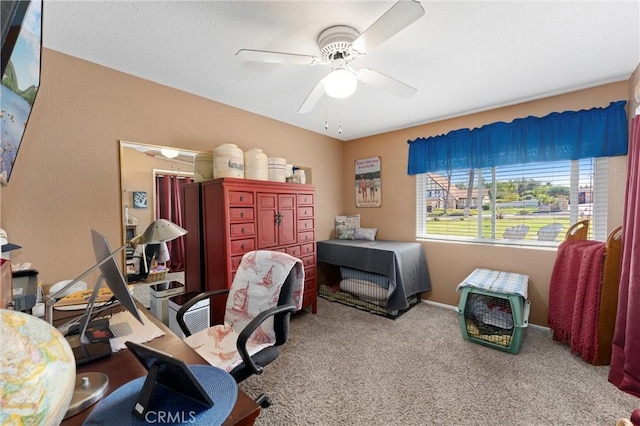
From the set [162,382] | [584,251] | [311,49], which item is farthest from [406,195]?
[162,382]

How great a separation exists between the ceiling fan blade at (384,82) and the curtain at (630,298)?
1.56 m

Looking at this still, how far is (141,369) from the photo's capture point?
3.06ft

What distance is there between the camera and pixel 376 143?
3.90 metres

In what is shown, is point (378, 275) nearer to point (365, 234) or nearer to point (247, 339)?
point (365, 234)

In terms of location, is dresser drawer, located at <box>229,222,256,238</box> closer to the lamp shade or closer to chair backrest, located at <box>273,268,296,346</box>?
chair backrest, located at <box>273,268,296,346</box>

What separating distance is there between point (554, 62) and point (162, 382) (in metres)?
3.08

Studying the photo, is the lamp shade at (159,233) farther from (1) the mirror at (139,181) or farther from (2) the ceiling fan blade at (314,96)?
(2) the ceiling fan blade at (314,96)

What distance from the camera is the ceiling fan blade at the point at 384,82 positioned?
1703mm

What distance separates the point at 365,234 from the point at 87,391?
333 centimetres

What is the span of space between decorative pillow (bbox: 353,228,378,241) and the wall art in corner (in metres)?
0.40

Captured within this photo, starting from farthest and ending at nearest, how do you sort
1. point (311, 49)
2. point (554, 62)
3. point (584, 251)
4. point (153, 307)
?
1. point (153, 307)
2. point (584, 251)
3. point (554, 62)
4. point (311, 49)

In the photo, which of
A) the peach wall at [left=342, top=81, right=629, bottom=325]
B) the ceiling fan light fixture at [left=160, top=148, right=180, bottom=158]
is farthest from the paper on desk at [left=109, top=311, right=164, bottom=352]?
the peach wall at [left=342, top=81, right=629, bottom=325]

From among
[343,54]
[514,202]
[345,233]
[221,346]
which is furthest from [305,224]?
[514,202]

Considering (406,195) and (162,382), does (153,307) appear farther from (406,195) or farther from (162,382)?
(406,195)
